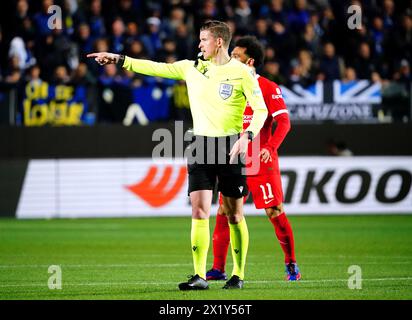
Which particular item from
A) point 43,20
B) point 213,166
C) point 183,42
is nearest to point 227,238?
point 213,166

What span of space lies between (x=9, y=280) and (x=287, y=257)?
2.73m

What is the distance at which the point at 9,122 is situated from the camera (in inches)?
740

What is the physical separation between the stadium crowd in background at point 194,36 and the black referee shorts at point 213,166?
9785mm

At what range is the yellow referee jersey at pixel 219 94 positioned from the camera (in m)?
8.84

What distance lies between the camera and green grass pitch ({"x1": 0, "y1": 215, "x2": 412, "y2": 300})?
882 centimetres

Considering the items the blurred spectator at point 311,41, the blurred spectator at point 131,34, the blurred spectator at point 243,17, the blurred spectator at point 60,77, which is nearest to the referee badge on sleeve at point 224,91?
the blurred spectator at point 60,77

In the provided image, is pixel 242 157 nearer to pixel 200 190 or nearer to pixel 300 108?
pixel 200 190

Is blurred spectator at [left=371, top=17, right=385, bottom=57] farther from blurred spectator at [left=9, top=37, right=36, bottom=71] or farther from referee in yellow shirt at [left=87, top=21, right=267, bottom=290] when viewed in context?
referee in yellow shirt at [left=87, top=21, right=267, bottom=290]

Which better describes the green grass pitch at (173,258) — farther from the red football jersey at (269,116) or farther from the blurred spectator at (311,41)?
the blurred spectator at (311,41)

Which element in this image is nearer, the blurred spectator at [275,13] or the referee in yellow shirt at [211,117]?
the referee in yellow shirt at [211,117]

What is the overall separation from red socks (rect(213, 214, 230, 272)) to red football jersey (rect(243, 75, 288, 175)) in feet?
1.94

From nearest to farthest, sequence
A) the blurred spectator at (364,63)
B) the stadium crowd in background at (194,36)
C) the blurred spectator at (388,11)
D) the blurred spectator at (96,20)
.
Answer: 1. the stadium crowd in background at (194,36)
2. the blurred spectator at (96,20)
3. the blurred spectator at (364,63)
4. the blurred spectator at (388,11)

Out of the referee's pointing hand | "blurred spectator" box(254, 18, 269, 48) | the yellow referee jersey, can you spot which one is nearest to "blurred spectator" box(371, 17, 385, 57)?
"blurred spectator" box(254, 18, 269, 48)
